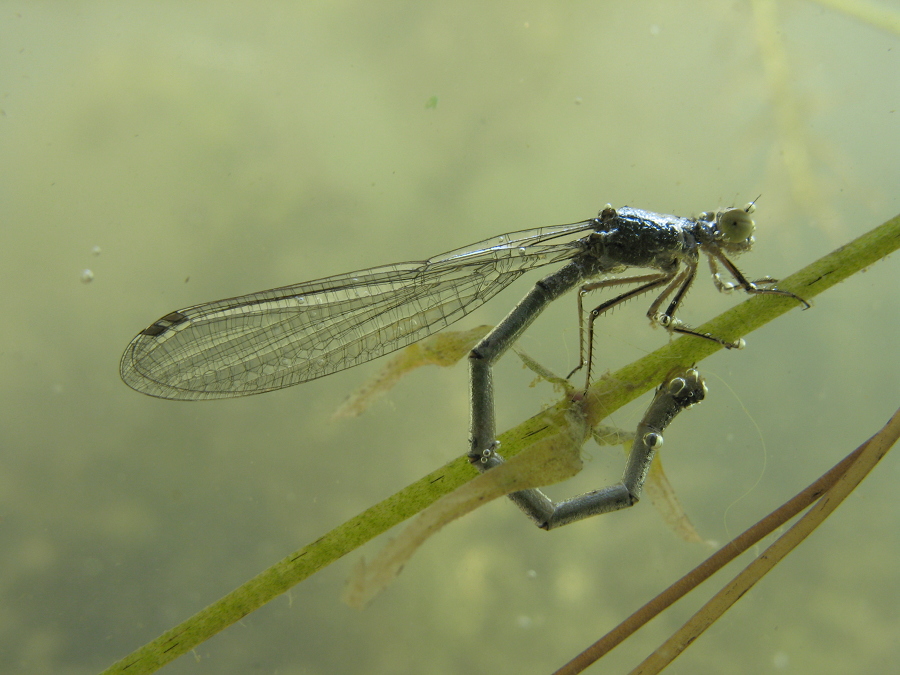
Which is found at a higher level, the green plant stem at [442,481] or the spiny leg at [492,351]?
the spiny leg at [492,351]

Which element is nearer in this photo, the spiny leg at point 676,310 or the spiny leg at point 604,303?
the spiny leg at point 676,310

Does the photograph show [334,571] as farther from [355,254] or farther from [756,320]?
[756,320]

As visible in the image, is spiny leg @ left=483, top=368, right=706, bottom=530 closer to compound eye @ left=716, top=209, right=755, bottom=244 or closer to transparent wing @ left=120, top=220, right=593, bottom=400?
compound eye @ left=716, top=209, right=755, bottom=244

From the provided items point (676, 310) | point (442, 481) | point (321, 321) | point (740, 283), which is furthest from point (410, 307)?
point (740, 283)

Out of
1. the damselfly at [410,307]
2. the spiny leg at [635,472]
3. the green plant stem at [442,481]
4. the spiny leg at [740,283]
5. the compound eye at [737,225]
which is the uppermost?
the damselfly at [410,307]

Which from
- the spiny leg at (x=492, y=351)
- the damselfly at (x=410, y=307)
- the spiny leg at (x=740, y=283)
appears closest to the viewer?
the spiny leg at (x=740, y=283)

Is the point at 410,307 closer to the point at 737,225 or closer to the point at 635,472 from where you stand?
the point at 635,472

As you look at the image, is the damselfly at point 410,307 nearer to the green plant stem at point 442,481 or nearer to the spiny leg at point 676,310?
the spiny leg at point 676,310

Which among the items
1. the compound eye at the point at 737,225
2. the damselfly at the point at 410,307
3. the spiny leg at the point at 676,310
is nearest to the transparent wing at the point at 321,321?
the damselfly at the point at 410,307
